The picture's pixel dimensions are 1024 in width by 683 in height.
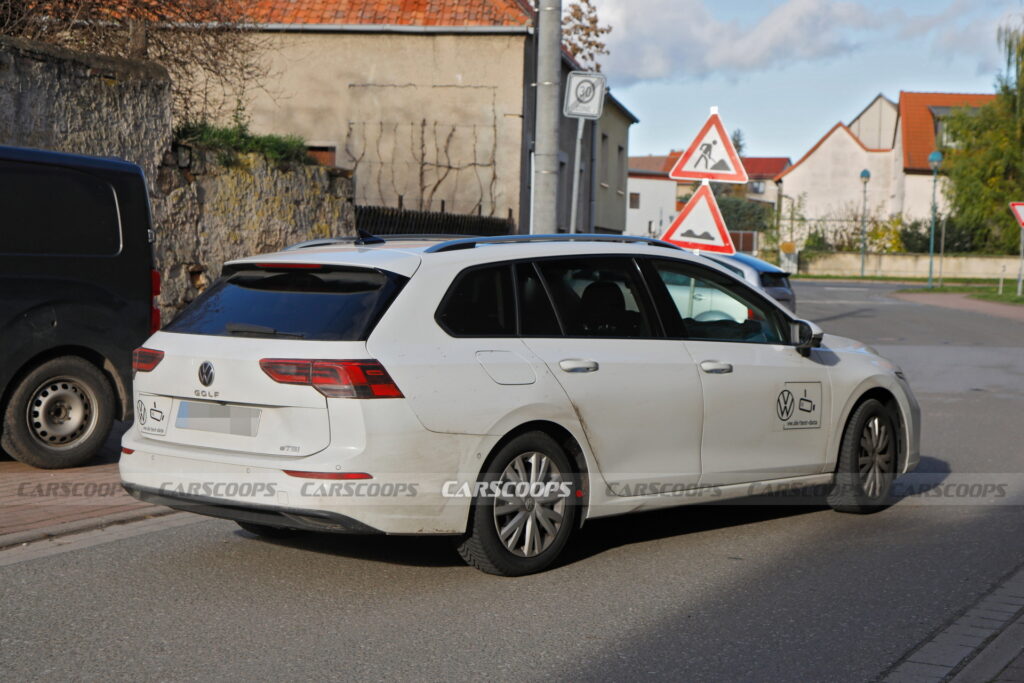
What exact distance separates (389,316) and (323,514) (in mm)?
903

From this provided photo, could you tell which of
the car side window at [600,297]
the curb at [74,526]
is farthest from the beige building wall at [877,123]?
the curb at [74,526]

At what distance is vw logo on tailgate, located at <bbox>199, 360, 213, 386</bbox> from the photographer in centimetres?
580

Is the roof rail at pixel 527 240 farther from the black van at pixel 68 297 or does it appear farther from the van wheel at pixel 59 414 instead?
the van wheel at pixel 59 414

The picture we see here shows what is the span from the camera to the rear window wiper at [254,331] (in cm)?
573

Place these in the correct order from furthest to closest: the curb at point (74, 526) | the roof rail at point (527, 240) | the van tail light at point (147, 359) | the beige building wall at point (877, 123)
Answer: the beige building wall at point (877, 123)
the curb at point (74, 526)
the roof rail at point (527, 240)
the van tail light at point (147, 359)

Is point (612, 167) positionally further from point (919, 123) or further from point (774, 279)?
point (919, 123)

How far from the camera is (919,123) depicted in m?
87.0

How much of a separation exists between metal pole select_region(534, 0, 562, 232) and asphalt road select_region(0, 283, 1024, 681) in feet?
13.7

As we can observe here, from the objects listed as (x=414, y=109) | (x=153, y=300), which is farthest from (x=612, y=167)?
(x=153, y=300)

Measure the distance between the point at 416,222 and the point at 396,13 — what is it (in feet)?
32.0

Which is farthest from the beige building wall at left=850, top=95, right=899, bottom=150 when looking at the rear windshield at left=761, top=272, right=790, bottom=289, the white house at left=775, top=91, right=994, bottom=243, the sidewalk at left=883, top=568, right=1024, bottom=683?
the sidewalk at left=883, top=568, right=1024, bottom=683

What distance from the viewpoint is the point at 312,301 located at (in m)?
5.84

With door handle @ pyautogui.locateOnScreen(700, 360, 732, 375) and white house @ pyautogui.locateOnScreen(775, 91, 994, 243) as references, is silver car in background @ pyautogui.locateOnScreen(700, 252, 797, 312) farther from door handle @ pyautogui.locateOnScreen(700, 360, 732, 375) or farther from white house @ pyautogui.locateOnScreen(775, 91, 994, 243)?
white house @ pyautogui.locateOnScreen(775, 91, 994, 243)

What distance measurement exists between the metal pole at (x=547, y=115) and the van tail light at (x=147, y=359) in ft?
18.1
